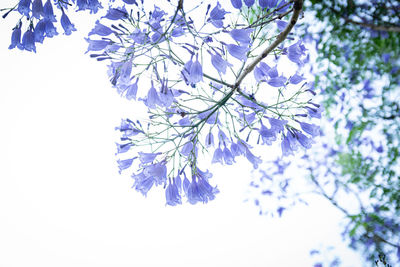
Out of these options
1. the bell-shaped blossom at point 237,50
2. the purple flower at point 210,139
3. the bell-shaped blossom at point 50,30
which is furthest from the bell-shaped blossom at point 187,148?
the bell-shaped blossom at point 50,30

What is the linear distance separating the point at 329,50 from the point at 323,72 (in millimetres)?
121

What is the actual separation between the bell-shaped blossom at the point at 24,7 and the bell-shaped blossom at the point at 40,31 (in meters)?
0.02

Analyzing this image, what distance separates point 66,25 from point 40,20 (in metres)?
0.05

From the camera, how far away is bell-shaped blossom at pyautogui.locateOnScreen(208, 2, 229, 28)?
42 centimetres

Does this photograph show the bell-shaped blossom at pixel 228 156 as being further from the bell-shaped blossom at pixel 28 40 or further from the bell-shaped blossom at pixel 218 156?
the bell-shaped blossom at pixel 28 40

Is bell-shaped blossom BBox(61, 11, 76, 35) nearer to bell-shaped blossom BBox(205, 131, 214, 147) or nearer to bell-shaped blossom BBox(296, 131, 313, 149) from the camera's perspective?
bell-shaped blossom BBox(205, 131, 214, 147)

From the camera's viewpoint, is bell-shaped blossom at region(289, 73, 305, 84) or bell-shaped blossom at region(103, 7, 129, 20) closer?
bell-shaped blossom at region(103, 7, 129, 20)

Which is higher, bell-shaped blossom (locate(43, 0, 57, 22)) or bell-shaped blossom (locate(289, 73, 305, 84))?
bell-shaped blossom (locate(43, 0, 57, 22))

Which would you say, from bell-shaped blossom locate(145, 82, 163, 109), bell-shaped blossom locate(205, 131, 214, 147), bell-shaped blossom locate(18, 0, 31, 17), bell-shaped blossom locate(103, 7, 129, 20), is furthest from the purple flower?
bell-shaped blossom locate(18, 0, 31, 17)

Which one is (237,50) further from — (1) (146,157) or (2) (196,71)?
(1) (146,157)

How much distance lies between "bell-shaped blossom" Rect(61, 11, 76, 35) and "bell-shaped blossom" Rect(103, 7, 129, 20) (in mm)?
135

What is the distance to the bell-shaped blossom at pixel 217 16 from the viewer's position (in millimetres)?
419

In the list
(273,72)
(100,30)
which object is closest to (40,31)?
(100,30)

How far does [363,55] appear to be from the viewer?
4.44ft
